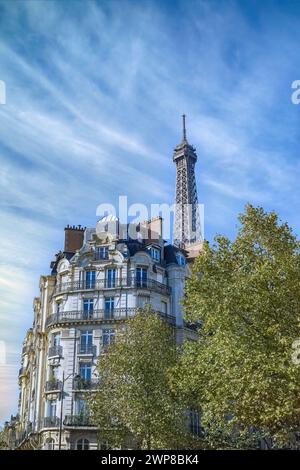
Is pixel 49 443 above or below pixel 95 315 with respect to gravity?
below

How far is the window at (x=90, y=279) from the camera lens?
45916mm

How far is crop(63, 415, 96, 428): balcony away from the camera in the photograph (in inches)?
1618

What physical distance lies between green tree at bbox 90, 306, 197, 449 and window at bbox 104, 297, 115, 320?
846cm

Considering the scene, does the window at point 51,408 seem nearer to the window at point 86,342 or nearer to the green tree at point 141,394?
the window at point 86,342

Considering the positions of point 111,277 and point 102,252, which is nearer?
point 111,277

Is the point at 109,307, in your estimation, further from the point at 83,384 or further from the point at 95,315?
the point at 83,384

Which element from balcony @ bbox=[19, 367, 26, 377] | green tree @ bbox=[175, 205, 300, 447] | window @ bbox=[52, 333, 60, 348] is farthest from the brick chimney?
green tree @ bbox=[175, 205, 300, 447]

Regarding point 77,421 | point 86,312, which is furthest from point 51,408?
point 86,312

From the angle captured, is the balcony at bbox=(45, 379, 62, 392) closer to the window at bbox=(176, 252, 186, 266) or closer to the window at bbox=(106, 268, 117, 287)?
the window at bbox=(106, 268, 117, 287)

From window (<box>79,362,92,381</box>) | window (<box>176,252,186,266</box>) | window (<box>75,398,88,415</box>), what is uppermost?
window (<box>176,252,186,266</box>)

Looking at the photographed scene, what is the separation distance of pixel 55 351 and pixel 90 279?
5877mm

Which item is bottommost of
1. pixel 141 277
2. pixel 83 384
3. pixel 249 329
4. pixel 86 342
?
pixel 249 329

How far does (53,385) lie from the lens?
143 ft

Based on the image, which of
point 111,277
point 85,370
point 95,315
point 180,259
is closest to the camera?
point 85,370
